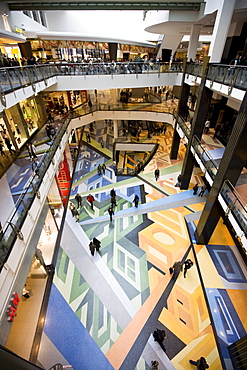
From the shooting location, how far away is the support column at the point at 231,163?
526 centimetres

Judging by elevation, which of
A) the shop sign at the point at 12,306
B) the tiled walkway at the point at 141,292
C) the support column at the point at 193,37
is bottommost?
the tiled walkway at the point at 141,292

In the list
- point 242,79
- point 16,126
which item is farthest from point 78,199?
point 242,79

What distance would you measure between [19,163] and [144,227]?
6.27 metres

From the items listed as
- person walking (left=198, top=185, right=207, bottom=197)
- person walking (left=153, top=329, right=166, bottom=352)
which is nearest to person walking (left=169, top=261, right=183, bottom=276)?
person walking (left=153, top=329, right=166, bottom=352)

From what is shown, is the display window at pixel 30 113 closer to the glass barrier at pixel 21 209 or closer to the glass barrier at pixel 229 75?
the glass barrier at pixel 21 209

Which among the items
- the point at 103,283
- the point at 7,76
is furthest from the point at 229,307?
the point at 7,76

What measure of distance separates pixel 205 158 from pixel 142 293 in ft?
19.2

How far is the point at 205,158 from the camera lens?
795 cm

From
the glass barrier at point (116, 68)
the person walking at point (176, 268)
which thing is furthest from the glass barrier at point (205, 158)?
the glass barrier at point (116, 68)

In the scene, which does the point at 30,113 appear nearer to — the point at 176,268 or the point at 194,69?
the point at 194,69

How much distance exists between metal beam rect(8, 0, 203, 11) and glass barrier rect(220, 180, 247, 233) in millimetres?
10439

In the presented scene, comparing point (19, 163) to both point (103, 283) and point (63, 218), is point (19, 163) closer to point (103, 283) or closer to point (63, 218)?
point (63, 218)

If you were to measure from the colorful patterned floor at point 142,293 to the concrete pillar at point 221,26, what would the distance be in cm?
695

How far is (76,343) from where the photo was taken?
5586mm
